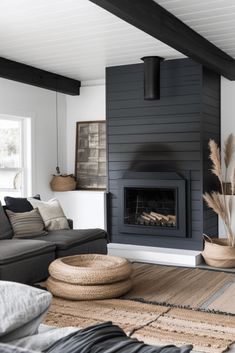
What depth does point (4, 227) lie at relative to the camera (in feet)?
14.7

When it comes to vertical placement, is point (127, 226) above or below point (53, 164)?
below

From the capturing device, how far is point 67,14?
12.8ft

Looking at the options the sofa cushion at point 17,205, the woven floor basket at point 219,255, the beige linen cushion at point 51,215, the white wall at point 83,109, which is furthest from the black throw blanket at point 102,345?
the white wall at point 83,109

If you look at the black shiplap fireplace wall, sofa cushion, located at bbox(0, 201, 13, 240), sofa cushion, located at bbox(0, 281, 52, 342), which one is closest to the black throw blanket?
sofa cushion, located at bbox(0, 281, 52, 342)

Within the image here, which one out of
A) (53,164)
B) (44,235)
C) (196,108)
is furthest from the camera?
(53,164)

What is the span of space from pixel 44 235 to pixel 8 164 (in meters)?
1.81

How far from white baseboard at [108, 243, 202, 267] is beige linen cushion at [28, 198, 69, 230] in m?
0.88

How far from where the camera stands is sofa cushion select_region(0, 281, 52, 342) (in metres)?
1.18

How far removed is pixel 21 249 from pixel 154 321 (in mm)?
1378

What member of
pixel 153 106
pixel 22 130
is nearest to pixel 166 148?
pixel 153 106

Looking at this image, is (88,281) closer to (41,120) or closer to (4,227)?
(4,227)

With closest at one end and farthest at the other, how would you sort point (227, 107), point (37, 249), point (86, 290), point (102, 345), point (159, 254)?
point (102, 345)
point (86, 290)
point (37, 249)
point (159, 254)
point (227, 107)

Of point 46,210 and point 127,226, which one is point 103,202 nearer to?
point 127,226

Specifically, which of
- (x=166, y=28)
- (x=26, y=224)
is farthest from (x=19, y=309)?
(x=26, y=224)
